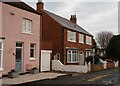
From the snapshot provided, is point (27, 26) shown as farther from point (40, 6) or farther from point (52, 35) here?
point (40, 6)

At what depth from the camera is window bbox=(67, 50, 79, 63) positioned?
40456 millimetres

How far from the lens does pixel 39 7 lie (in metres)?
41.6

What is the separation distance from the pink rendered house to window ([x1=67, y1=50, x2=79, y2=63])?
13.1 meters

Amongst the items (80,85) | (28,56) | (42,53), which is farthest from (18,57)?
(80,85)

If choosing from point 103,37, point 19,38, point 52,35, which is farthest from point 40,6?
point 103,37

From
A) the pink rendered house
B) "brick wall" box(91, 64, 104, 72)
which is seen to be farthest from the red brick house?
the pink rendered house

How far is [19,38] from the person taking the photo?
24234 mm

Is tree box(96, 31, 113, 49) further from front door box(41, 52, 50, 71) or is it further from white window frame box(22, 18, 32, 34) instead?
white window frame box(22, 18, 32, 34)

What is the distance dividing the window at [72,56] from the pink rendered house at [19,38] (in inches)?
514

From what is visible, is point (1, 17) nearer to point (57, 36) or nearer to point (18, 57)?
point (18, 57)

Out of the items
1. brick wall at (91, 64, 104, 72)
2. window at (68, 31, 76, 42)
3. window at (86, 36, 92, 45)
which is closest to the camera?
brick wall at (91, 64, 104, 72)

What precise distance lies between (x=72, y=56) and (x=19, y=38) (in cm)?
1854

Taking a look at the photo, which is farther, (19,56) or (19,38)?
(19,56)

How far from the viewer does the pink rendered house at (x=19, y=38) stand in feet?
72.1
